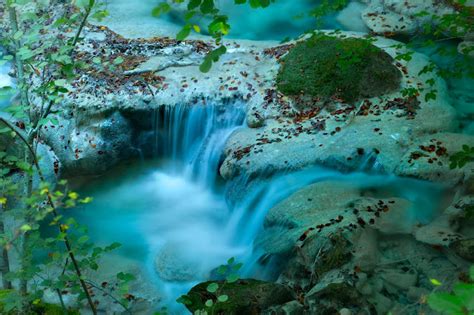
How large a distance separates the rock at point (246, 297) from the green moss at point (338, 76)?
4438 millimetres

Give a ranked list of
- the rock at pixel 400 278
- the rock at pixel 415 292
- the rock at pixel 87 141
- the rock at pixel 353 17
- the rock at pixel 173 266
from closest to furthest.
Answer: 1. the rock at pixel 415 292
2. the rock at pixel 400 278
3. the rock at pixel 173 266
4. the rock at pixel 87 141
5. the rock at pixel 353 17

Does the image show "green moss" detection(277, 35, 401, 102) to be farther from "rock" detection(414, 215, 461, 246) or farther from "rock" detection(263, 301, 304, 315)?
"rock" detection(263, 301, 304, 315)

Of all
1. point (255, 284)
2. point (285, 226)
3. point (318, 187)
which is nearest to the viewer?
point (255, 284)

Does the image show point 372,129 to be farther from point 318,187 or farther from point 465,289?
point 465,289

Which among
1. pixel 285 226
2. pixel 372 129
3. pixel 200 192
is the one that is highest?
pixel 372 129

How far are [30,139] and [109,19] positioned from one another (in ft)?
28.6

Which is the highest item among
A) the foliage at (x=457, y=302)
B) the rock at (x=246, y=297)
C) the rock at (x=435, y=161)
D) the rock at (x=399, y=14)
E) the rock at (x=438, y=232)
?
the foliage at (x=457, y=302)

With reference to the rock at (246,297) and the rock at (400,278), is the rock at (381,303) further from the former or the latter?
the rock at (246,297)

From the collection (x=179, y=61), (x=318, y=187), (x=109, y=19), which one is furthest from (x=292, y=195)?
(x=109, y=19)

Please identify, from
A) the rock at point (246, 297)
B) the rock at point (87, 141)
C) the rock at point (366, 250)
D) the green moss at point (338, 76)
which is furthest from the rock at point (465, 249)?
the rock at point (87, 141)

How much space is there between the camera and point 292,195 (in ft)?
21.5

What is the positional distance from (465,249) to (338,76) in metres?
4.35

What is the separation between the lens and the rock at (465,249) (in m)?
4.75

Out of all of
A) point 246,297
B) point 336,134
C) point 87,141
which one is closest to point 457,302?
point 246,297
